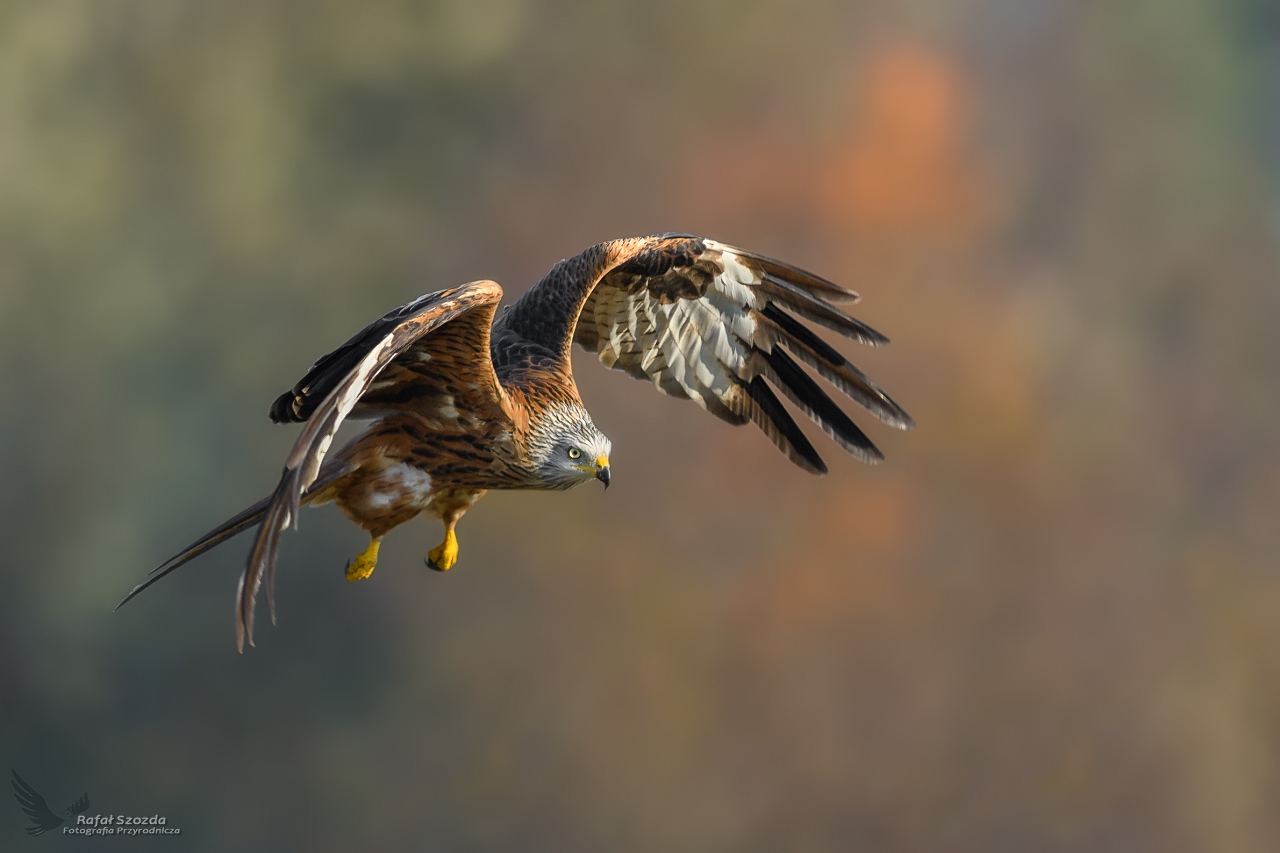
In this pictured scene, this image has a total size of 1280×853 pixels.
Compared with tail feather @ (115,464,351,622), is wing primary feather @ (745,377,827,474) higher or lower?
higher

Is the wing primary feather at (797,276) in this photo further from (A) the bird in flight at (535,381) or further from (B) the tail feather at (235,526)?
(B) the tail feather at (235,526)

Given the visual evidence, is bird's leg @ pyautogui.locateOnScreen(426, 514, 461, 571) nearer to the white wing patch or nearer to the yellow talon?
the yellow talon

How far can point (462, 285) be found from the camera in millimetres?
4887

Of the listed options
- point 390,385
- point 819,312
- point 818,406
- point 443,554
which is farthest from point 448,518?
point 819,312

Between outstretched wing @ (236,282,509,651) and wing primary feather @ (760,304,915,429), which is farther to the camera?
wing primary feather @ (760,304,915,429)

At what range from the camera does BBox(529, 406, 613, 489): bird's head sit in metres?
A: 5.24

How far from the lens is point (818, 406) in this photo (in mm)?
6629

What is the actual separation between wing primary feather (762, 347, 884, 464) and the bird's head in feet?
5.41

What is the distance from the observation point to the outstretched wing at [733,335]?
6.45 meters

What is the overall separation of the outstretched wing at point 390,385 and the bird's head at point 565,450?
0.21 m

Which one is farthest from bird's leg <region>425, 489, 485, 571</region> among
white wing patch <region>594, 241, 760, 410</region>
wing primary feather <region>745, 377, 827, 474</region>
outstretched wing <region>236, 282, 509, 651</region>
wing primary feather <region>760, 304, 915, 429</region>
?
wing primary feather <region>760, 304, 915, 429</region>

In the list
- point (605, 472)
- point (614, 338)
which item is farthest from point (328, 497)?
point (614, 338)

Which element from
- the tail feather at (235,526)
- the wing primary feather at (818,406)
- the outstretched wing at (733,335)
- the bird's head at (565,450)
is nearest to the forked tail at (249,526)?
the tail feather at (235,526)

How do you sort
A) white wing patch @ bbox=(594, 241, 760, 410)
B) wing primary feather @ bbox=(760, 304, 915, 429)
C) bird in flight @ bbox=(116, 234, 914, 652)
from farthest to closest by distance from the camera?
1. white wing patch @ bbox=(594, 241, 760, 410)
2. wing primary feather @ bbox=(760, 304, 915, 429)
3. bird in flight @ bbox=(116, 234, 914, 652)
